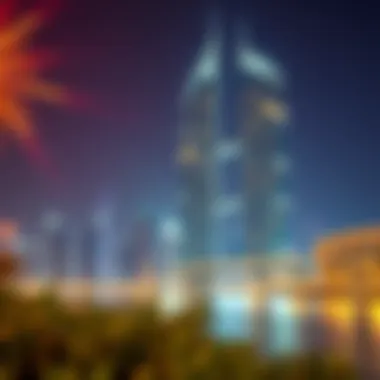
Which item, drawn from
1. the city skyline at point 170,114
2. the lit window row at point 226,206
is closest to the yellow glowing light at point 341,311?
the city skyline at point 170,114

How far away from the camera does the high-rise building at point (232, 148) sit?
2.34 meters

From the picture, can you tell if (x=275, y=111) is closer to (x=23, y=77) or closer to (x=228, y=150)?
(x=228, y=150)

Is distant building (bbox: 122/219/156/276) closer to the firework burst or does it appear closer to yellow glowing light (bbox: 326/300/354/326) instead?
the firework burst

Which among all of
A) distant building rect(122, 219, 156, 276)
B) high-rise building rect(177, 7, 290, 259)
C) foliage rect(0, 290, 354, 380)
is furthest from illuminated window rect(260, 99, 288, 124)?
foliage rect(0, 290, 354, 380)

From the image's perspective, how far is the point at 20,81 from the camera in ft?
8.49

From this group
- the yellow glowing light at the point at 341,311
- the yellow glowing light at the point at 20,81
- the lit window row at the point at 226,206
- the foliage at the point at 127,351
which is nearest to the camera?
the foliage at the point at 127,351

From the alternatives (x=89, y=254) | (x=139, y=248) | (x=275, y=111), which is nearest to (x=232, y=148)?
(x=275, y=111)

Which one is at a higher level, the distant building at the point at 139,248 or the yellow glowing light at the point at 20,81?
the yellow glowing light at the point at 20,81

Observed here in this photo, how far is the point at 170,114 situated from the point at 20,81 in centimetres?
Result: 53

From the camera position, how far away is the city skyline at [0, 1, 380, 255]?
2291mm

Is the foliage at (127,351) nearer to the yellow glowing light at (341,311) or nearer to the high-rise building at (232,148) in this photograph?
the yellow glowing light at (341,311)

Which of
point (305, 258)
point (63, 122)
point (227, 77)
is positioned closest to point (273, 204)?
point (305, 258)

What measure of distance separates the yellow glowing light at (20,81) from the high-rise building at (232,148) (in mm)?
465

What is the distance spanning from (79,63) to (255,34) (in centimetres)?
58
